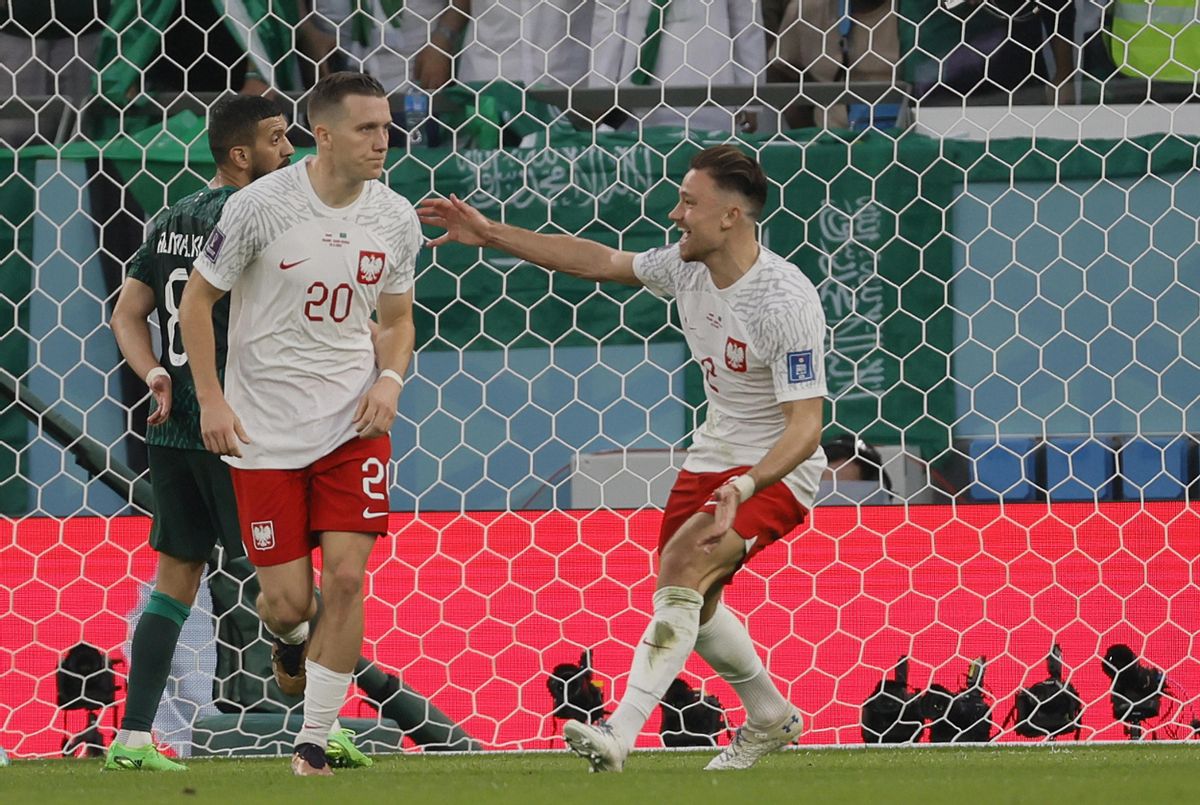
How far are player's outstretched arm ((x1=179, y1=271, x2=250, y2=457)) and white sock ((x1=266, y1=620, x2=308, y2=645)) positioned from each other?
52 centimetres

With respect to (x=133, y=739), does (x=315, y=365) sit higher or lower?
higher

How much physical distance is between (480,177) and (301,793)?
2.28 metres

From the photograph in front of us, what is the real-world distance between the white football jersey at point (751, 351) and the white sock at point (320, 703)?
2.90 ft

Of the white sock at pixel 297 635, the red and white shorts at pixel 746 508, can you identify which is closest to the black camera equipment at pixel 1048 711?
the red and white shorts at pixel 746 508

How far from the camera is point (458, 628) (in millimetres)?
4543

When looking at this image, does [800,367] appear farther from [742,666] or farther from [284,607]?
[284,607]

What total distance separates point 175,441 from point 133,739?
660mm

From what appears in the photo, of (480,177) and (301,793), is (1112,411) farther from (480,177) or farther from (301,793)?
(301,793)

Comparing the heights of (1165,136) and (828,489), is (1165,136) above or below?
above

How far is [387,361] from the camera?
3.67 m

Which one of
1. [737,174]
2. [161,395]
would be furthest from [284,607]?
[737,174]

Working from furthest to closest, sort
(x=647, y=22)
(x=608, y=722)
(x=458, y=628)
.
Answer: (x=647, y=22) < (x=458, y=628) < (x=608, y=722)

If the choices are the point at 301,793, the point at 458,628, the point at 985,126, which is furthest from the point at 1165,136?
the point at 301,793

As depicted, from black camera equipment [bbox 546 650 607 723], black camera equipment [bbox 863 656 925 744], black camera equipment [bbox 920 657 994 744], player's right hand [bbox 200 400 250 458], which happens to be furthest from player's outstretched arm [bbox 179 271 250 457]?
black camera equipment [bbox 920 657 994 744]
